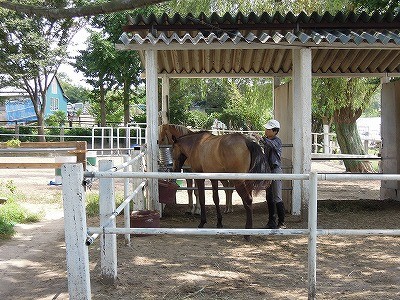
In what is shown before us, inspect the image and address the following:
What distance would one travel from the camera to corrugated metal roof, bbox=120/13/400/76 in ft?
22.2

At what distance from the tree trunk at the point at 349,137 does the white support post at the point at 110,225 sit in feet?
36.9

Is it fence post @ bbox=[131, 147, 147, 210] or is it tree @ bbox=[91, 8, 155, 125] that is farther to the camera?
tree @ bbox=[91, 8, 155, 125]

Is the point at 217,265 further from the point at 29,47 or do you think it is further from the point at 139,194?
the point at 29,47

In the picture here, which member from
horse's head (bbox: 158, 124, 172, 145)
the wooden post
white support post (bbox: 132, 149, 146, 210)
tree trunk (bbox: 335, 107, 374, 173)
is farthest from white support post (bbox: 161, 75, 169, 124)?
tree trunk (bbox: 335, 107, 374, 173)

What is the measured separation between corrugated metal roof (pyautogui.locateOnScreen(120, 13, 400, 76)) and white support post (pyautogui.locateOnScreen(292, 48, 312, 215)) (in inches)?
11.3

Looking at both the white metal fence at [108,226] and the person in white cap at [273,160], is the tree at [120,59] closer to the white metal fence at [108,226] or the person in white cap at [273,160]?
the person in white cap at [273,160]

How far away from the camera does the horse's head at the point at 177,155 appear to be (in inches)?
292

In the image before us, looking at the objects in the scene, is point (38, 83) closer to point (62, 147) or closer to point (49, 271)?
point (62, 147)

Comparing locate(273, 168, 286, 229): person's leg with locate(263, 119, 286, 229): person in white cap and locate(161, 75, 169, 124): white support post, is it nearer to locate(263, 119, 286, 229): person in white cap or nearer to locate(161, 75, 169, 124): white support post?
locate(263, 119, 286, 229): person in white cap

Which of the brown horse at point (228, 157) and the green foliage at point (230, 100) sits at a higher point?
the green foliage at point (230, 100)

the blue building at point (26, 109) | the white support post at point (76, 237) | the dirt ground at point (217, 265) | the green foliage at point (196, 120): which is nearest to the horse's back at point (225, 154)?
the dirt ground at point (217, 265)

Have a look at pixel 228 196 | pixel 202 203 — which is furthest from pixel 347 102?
pixel 202 203

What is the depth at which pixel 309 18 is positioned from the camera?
7504mm

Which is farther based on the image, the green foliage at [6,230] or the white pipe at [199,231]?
the green foliage at [6,230]
